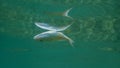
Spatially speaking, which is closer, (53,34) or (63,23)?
(53,34)

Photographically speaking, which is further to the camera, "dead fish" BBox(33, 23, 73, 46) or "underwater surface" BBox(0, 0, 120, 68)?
"underwater surface" BBox(0, 0, 120, 68)

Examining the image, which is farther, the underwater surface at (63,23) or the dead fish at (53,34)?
the underwater surface at (63,23)

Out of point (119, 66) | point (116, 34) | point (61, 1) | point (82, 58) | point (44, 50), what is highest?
point (61, 1)

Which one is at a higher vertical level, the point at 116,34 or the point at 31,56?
the point at 116,34

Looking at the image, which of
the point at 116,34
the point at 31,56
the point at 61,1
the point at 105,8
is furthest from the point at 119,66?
the point at 61,1

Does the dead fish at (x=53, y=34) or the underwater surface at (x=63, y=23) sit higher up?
the dead fish at (x=53, y=34)

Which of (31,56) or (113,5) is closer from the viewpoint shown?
(113,5)

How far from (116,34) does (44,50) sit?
916cm

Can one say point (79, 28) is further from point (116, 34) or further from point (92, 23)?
point (116, 34)

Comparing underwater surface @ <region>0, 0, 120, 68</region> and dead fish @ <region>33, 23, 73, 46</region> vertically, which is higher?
dead fish @ <region>33, 23, 73, 46</region>

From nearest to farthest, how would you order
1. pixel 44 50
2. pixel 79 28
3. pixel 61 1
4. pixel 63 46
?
pixel 61 1 < pixel 79 28 < pixel 63 46 < pixel 44 50

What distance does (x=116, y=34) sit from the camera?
52.8 ft

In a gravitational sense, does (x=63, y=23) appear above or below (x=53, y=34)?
below

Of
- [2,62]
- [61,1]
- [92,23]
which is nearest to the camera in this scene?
[61,1]
